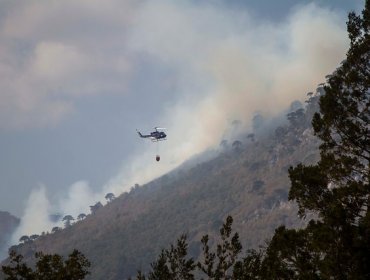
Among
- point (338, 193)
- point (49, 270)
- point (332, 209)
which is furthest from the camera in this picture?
point (49, 270)

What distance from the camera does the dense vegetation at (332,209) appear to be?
16.0m

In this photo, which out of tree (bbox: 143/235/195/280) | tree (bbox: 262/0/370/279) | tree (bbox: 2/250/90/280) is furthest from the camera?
tree (bbox: 2/250/90/280)

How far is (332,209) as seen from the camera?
1628cm

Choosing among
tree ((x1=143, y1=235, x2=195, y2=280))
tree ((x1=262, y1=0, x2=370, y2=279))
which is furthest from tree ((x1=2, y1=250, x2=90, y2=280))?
tree ((x1=262, y1=0, x2=370, y2=279))

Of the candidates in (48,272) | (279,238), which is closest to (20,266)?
(48,272)

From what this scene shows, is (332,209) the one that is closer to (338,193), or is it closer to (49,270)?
(338,193)

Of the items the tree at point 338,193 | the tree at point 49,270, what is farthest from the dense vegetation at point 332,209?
the tree at point 49,270

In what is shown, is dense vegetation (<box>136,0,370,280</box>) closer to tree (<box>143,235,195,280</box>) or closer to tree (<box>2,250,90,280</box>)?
tree (<box>143,235,195,280</box>)

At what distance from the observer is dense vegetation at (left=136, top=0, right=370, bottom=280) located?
16.0m

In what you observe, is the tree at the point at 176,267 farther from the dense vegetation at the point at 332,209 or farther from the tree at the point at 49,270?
the tree at the point at 49,270

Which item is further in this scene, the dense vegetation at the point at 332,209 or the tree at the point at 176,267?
the tree at the point at 176,267

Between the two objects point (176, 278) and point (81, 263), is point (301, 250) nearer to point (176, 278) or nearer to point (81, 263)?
point (176, 278)

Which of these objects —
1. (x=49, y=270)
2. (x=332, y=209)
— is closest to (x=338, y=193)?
(x=332, y=209)

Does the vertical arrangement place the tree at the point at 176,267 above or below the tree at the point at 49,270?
below
